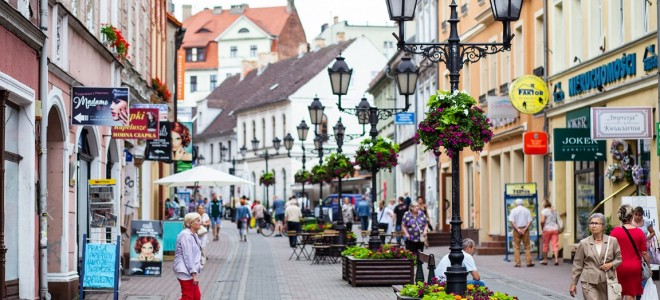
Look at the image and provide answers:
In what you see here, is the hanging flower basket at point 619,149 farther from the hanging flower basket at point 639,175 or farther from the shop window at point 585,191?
the shop window at point 585,191

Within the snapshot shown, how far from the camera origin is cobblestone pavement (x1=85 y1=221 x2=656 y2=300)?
21.2 m

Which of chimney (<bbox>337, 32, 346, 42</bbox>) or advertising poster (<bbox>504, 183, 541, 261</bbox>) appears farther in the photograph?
chimney (<bbox>337, 32, 346, 42</bbox>)

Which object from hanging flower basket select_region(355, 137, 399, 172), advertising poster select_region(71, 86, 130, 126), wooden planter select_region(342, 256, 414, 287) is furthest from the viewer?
hanging flower basket select_region(355, 137, 399, 172)

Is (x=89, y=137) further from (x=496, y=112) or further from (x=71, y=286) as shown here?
(x=496, y=112)

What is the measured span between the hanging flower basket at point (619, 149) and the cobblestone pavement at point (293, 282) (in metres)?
2.57

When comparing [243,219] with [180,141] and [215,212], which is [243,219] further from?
[180,141]

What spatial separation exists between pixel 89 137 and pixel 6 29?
7.65 m

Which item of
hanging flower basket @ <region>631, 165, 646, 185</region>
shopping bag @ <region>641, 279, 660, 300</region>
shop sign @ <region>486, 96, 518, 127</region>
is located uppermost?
shop sign @ <region>486, 96, 518, 127</region>

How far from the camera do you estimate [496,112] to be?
1359 inches

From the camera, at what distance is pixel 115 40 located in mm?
24141

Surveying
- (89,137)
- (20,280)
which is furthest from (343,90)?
(20,280)

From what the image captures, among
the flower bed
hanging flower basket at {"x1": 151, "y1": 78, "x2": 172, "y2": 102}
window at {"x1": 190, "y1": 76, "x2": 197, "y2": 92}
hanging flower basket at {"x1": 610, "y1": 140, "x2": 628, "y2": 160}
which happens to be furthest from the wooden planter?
window at {"x1": 190, "y1": 76, "x2": 197, "y2": 92}

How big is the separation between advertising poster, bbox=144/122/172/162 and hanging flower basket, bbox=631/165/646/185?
11.0 metres

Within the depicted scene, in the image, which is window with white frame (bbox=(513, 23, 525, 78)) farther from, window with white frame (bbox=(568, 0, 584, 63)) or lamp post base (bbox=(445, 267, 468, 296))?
lamp post base (bbox=(445, 267, 468, 296))
